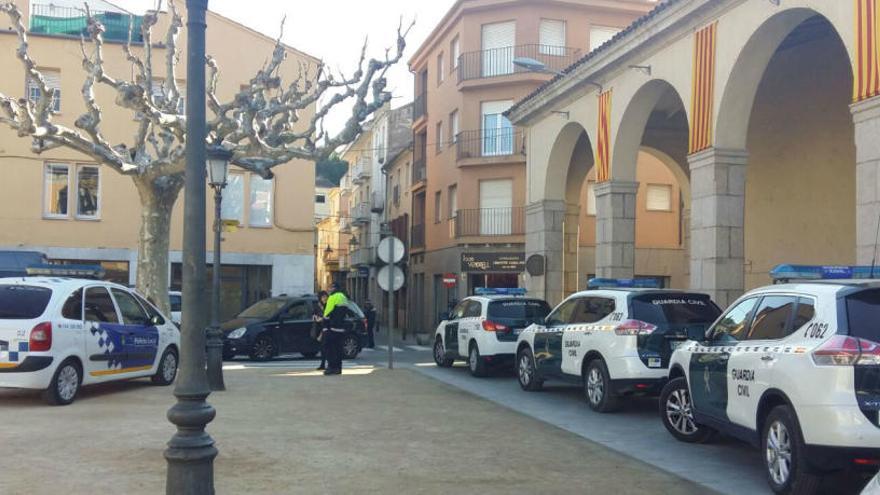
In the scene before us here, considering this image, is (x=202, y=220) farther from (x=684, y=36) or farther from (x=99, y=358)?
(x=684, y=36)

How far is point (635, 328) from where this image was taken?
11055 mm

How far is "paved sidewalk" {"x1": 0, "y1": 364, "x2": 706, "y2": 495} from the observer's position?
23.2 feet

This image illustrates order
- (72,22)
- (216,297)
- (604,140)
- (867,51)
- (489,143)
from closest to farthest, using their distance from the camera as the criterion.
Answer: (867,51) < (216,297) < (604,140) < (72,22) < (489,143)

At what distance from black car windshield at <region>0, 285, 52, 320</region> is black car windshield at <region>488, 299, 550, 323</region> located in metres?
7.83

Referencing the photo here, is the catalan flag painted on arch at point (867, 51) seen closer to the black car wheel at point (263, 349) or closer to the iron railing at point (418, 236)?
the black car wheel at point (263, 349)

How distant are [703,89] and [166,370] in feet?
32.2

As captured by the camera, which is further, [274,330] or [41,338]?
[274,330]

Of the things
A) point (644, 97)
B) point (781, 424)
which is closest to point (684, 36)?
point (644, 97)

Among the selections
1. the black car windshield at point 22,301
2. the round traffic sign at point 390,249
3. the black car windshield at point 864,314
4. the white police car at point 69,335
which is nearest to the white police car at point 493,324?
the round traffic sign at point 390,249

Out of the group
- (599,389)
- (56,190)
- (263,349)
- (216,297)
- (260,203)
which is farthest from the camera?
(260,203)

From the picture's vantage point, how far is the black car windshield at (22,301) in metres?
10.8

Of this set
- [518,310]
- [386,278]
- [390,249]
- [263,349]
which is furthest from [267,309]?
[518,310]

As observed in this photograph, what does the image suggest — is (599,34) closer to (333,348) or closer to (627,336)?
(333,348)

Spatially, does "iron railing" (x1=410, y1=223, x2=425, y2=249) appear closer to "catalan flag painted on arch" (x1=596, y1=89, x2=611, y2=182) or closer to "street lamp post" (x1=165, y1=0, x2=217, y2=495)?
"catalan flag painted on arch" (x1=596, y1=89, x2=611, y2=182)
